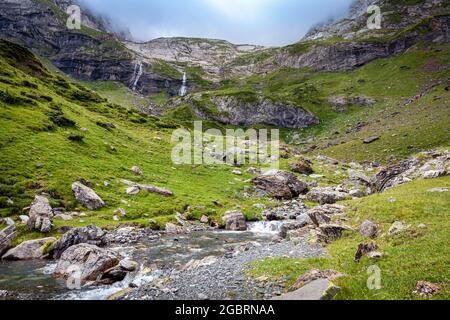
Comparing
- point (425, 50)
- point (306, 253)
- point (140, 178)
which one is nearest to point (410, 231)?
point (306, 253)

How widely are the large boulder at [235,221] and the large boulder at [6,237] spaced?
2560cm

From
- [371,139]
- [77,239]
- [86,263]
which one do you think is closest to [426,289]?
[86,263]

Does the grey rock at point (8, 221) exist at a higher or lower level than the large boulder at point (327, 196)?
lower

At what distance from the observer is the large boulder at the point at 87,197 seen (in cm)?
4309

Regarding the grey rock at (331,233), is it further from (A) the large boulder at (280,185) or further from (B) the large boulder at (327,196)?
(A) the large boulder at (280,185)

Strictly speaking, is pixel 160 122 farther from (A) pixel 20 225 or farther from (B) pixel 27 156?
(A) pixel 20 225

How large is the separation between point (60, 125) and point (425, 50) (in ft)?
697

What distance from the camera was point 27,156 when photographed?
160 ft

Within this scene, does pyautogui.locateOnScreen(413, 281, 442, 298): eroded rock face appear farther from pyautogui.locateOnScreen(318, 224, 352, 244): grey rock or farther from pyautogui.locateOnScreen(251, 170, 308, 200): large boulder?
pyautogui.locateOnScreen(251, 170, 308, 200): large boulder

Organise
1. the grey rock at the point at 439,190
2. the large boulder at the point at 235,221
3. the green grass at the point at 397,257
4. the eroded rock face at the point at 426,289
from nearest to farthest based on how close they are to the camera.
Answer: the eroded rock face at the point at 426,289 < the green grass at the point at 397,257 < the grey rock at the point at 439,190 < the large boulder at the point at 235,221

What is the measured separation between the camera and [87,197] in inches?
1714

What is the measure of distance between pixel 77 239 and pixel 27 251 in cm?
450

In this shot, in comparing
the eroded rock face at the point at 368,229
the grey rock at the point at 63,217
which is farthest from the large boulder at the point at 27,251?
the eroded rock face at the point at 368,229

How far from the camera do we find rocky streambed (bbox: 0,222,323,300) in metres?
19.1
